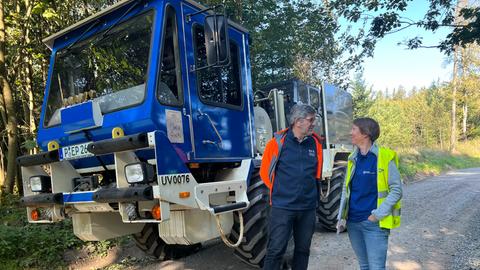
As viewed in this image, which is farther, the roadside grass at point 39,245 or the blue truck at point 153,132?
the roadside grass at point 39,245

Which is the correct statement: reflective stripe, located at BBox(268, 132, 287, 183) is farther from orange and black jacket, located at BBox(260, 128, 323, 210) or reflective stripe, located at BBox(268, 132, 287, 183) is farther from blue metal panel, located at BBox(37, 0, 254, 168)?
blue metal panel, located at BBox(37, 0, 254, 168)

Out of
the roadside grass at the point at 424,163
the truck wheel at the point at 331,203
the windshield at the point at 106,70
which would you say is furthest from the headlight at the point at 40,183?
the roadside grass at the point at 424,163

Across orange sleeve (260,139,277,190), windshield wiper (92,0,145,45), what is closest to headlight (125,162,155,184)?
orange sleeve (260,139,277,190)

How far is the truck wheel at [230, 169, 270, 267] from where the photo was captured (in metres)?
4.38

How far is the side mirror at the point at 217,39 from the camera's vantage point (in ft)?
12.3

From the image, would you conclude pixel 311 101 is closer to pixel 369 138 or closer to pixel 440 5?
pixel 440 5

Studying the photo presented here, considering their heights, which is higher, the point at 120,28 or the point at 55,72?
the point at 120,28

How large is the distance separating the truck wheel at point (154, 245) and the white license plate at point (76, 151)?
5.50ft

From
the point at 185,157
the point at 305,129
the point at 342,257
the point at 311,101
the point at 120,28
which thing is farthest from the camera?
the point at 311,101

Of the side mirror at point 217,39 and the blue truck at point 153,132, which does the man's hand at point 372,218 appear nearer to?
the blue truck at point 153,132

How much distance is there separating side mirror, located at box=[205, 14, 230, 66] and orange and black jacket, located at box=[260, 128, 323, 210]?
89 cm

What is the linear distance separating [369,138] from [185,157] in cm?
169

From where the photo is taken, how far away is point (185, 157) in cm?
386

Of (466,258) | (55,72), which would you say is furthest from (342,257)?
(55,72)
